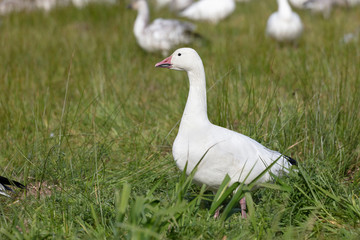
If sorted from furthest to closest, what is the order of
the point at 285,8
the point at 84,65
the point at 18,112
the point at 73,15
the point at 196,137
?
the point at 73,15
the point at 285,8
the point at 84,65
the point at 18,112
the point at 196,137

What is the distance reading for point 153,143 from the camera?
4.23m

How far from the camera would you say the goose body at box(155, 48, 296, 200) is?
304cm

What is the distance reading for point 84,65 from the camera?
251 inches

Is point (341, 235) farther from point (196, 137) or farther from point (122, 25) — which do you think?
point (122, 25)

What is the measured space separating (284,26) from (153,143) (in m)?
3.90

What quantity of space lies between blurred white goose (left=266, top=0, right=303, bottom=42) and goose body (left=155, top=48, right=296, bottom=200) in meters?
4.49

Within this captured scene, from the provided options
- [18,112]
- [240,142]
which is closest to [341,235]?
[240,142]

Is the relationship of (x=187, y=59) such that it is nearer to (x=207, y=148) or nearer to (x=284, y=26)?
(x=207, y=148)

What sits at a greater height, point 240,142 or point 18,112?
point 240,142

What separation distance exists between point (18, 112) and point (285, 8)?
452cm

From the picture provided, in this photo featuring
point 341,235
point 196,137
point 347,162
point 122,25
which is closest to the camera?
point 341,235

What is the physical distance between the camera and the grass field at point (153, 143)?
279cm

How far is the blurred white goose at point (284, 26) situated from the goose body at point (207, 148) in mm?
4488

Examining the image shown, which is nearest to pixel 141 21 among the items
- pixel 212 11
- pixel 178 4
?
pixel 212 11
